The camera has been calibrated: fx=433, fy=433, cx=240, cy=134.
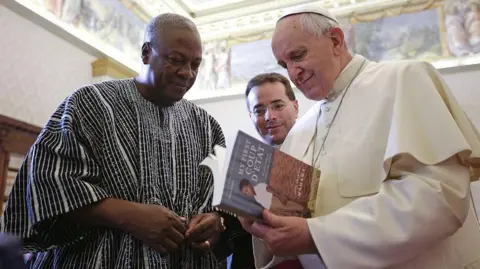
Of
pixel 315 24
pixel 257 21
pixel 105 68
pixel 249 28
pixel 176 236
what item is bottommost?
pixel 176 236

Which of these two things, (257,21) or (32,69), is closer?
(32,69)

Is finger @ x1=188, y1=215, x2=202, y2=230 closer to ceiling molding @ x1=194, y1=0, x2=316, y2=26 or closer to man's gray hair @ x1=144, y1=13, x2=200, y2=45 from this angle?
man's gray hair @ x1=144, y1=13, x2=200, y2=45

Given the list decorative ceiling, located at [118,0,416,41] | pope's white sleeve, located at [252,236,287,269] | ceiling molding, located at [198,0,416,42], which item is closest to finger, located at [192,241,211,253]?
pope's white sleeve, located at [252,236,287,269]

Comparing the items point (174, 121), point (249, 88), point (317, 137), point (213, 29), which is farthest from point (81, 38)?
point (317, 137)

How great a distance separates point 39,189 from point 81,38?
5026mm

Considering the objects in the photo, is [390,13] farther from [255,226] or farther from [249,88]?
[255,226]

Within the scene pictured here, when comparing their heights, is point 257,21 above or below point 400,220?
above

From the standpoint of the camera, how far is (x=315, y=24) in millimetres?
1895

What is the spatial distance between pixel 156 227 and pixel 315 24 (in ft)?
3.56

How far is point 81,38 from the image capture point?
6148 mm

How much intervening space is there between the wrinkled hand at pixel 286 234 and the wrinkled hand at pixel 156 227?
0.35 metres

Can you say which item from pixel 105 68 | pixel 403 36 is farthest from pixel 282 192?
pixel 403 36

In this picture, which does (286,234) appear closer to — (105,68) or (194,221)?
(194,221)

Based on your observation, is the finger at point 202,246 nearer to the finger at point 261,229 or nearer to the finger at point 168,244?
the finger at point 168,244
